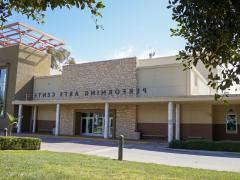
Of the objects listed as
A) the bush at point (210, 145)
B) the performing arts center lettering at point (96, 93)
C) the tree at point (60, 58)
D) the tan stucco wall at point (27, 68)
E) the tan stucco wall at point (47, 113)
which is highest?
the tree at point (60, 58)

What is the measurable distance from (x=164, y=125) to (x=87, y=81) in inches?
392

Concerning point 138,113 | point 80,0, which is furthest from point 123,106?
point 80,0

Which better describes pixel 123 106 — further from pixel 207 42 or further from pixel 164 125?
pixel 207 42

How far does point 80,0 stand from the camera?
419cm

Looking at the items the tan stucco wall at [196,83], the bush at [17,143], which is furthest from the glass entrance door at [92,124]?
the bush at [17,143]

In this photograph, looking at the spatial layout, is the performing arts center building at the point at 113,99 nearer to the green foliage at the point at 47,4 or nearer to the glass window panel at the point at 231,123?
the glass window panel at the point at 231,123

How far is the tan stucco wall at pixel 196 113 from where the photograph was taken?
2458 centimetres

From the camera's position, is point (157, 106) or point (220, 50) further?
point (157, 106)

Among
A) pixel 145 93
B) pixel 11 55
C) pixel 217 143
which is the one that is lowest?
pixel 217 143

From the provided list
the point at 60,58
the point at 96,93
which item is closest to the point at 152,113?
the point at 96,93

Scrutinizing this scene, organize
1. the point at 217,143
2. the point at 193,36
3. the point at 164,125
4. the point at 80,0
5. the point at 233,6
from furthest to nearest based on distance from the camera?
the point at 164,125
the point at 217,143
the point at 80,0
the point at 193,36
the point at 233,6

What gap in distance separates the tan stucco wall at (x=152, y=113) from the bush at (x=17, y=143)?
42.9ft

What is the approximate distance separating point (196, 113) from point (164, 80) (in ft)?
13.5

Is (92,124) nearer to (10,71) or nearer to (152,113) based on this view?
(152,113)
